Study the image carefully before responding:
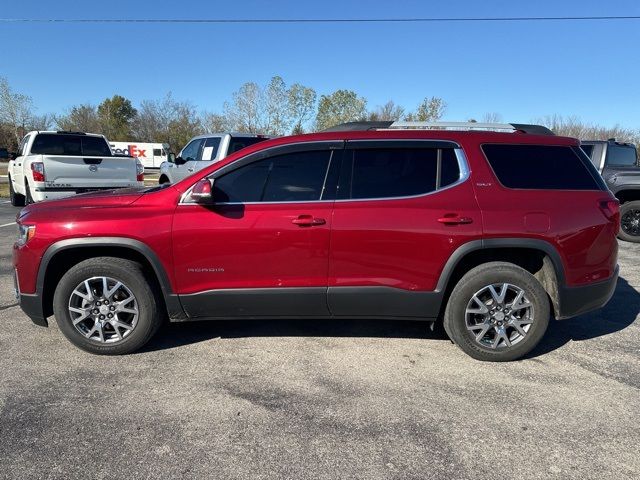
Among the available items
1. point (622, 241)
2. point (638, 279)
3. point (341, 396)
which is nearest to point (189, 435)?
point (341, 396)

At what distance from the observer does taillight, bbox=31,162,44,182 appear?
9.34 meters

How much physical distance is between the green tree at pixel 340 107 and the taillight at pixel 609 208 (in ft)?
131

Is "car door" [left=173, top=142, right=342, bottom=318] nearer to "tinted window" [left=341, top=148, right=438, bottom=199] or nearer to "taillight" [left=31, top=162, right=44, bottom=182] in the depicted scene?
"tinted window" [left=341, top=148, right=438, bottom=199]

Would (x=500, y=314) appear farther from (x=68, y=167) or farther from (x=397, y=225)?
(x=68, y=167)

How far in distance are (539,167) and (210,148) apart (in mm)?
8266

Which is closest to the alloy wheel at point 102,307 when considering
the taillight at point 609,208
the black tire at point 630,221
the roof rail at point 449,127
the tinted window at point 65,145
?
the roof rail at point 449,127

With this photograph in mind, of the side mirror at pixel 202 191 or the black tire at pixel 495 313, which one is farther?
the black tire at pixel 495 313

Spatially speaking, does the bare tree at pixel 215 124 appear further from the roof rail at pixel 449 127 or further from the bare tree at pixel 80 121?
the roof rail at pixel 449 127

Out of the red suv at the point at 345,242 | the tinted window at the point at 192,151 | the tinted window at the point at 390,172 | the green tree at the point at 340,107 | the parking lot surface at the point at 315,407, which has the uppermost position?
the green tree at the point at 340,107

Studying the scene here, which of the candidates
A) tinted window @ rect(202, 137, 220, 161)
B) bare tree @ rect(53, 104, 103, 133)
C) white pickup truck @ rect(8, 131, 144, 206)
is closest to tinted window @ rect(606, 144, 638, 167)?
tinted window @ rect(202, 137, 220, 161)

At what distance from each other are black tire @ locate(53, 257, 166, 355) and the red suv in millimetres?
10

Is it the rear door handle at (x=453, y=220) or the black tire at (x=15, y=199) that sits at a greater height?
the rear door handle at (x=453, y=220)

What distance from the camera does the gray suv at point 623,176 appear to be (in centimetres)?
922

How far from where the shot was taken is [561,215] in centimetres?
369
